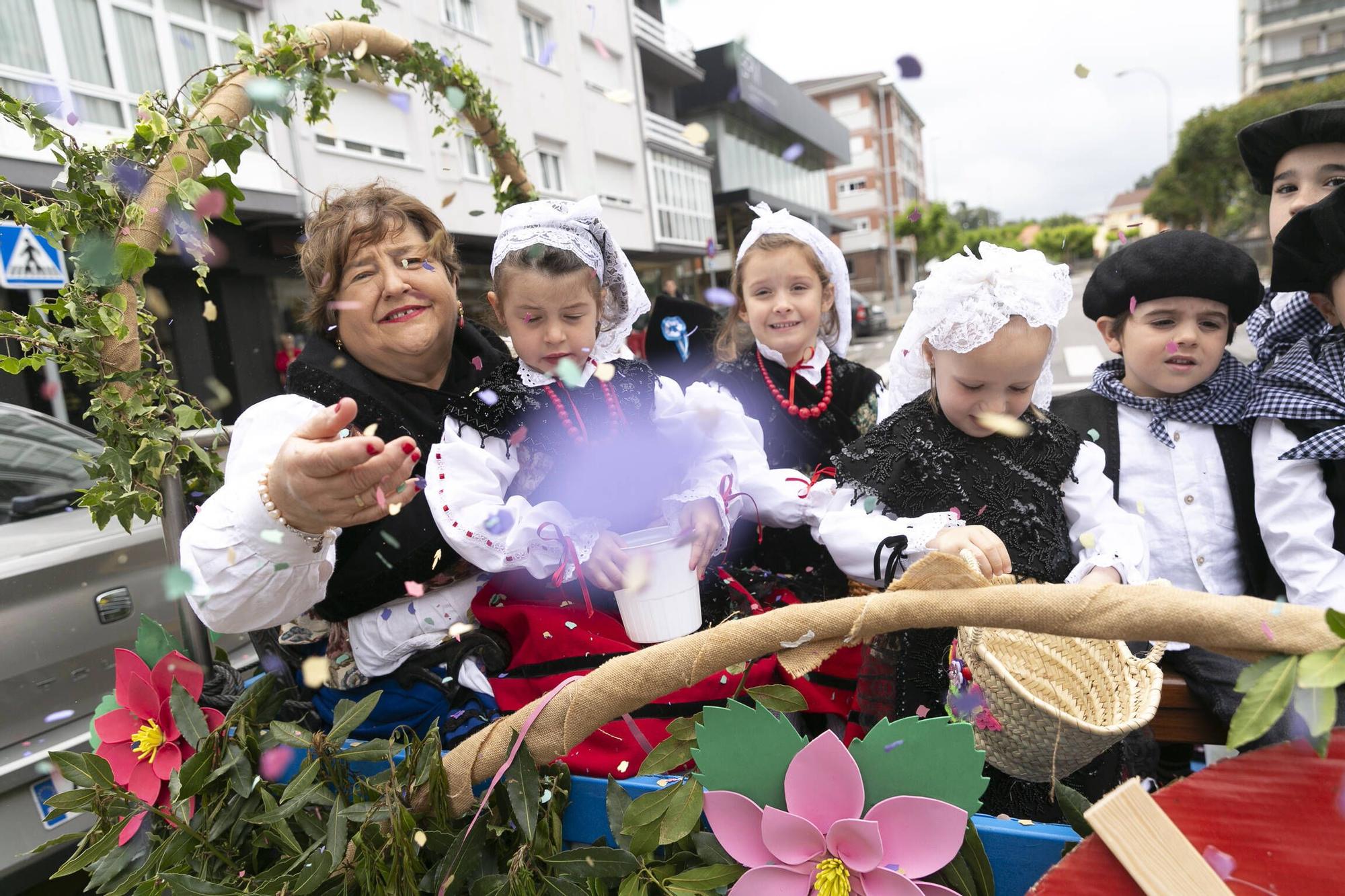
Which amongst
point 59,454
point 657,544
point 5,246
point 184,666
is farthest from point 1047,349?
point 5,246

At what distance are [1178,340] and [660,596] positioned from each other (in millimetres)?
1398

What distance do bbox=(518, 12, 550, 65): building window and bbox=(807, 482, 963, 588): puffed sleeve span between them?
14.1 metres

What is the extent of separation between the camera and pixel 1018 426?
182 cm

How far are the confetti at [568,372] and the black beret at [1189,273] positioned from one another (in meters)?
1.34

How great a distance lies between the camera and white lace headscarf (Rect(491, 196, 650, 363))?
1880 mm

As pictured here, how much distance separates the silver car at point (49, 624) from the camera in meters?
2.09

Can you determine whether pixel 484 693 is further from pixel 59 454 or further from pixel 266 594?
pixel 59 454

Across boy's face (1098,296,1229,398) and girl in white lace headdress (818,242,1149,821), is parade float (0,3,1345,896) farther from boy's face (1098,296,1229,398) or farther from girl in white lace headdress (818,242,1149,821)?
boy's face (1098,296,1229,398)

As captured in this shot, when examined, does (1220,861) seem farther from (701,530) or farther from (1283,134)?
(1283,134)

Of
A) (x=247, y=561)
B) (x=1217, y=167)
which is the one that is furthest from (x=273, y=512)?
(x=1217, y=167)

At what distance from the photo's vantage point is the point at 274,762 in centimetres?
135

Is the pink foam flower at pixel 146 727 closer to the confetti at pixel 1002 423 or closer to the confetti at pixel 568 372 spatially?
the confetti at pixel 568 372

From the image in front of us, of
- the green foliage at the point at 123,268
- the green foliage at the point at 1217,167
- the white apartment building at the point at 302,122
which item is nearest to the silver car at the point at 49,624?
the green foliage at the point at 123,268

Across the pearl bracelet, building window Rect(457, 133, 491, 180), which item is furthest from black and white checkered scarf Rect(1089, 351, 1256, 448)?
building window Rect(457, 133, 491, 180)
